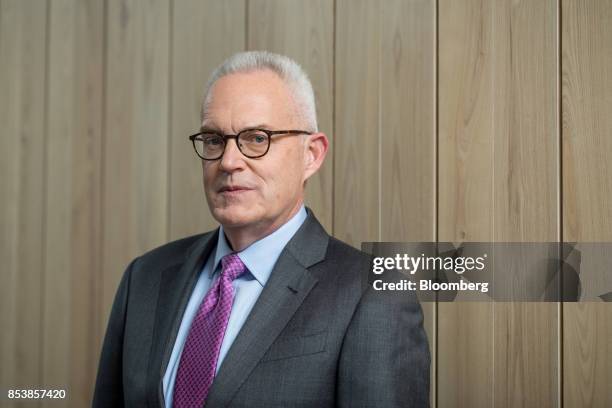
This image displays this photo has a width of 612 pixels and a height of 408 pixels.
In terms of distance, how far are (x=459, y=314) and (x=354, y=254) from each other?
474mm

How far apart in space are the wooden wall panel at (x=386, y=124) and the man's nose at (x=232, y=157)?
1.72ft

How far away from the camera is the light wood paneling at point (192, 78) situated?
6.09ft

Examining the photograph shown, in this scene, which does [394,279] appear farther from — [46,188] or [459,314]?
[46,188]

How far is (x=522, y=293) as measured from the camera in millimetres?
1627

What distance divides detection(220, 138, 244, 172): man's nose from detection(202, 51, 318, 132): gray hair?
4.7 inches

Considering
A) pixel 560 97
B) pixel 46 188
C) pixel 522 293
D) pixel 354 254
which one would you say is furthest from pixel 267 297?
pixel 46 188

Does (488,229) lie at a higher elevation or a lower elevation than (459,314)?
higher

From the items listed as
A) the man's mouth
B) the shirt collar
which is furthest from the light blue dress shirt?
the man's mouth

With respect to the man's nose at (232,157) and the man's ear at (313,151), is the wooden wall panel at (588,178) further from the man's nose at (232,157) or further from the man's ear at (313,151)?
the man's nose at (232,157)

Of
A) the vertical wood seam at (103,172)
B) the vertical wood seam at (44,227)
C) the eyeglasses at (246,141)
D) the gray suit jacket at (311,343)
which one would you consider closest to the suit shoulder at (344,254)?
the gray suit jacket at (311,343)

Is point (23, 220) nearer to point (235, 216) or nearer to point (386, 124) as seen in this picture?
point (235, 216)

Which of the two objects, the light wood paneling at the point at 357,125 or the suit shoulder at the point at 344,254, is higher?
the light wood paneling at the point at 357,125

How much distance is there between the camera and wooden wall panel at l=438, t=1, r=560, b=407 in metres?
1.61

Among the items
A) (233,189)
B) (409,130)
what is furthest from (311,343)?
(409,130)
